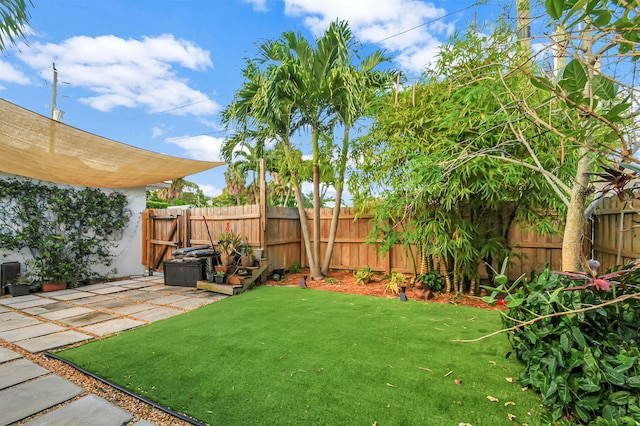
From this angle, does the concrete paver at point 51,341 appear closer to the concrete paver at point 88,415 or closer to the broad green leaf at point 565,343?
the concrete paver at point 88,415

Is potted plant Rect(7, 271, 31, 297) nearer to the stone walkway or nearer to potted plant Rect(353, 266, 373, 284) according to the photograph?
the stone walkway

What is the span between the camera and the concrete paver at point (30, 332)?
2.93 m

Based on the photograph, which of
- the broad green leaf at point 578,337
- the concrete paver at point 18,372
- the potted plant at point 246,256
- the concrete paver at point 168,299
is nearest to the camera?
the broad green leaf at point 578,337

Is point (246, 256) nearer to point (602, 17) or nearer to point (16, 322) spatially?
point (16, 322)

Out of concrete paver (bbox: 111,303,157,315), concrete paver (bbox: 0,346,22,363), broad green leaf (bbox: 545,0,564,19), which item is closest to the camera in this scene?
broad green leaf (bbox: 545,0,564,19)

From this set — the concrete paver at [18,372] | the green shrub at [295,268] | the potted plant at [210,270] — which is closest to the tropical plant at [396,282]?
Answer: the green shrub at [295,268]

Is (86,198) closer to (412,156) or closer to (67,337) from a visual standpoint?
(67,337)

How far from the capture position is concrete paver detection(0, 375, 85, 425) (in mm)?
1728

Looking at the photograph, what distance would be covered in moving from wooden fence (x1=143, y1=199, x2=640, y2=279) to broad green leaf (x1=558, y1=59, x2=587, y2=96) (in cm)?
457

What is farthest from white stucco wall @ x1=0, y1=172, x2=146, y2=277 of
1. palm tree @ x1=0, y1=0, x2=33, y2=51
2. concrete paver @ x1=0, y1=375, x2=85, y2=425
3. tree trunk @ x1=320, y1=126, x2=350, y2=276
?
palm tree @ x1=0, y1=0, x2=33, y2=51

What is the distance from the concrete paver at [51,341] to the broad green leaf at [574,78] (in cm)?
387

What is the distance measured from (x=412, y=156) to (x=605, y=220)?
253cm

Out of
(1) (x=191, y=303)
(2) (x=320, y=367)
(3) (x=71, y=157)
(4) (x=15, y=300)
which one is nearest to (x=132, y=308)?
(1) (x=191, y=303)

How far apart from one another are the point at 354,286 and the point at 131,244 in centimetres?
525
